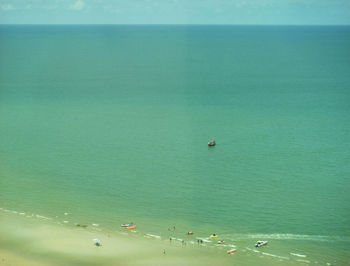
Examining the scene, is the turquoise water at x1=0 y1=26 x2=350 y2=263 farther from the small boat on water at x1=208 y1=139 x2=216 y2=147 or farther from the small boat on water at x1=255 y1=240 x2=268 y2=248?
the small boat on water at x1=255 y1=240 x2=268 y2=248

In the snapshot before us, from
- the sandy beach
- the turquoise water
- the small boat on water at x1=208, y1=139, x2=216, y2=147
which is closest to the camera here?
the sandy beach

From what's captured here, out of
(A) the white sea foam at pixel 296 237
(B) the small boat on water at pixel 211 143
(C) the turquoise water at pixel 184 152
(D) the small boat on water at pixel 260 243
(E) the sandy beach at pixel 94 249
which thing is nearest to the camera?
(E) the sandy beach at pixel 94 249

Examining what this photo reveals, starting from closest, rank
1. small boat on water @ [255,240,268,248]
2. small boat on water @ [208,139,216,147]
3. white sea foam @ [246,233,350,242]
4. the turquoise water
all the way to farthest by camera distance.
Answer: small boat on water @ [255,240,268,248] → white sea foam @ [246,233,350,242] → the turquoise water → small boat on water @ [208,139,216,147]

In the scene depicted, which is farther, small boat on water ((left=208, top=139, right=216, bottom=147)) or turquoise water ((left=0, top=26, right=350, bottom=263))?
small boat on water ((left=208, top=139, right=216, bottom=147))

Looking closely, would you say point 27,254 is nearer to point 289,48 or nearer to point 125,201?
point 125,201

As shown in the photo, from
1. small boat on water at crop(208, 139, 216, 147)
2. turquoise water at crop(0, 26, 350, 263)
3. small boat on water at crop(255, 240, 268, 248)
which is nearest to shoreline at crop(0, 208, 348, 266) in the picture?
small boat on water at crop(255, 240, 268, 248)

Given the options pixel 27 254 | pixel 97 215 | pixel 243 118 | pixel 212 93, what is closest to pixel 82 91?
pixel 212 93

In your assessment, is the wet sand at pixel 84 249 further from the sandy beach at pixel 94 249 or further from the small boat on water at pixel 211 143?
the small boat on water at pixel 211 143

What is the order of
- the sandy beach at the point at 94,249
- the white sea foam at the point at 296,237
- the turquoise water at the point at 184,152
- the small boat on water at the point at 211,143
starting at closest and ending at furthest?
the sandy beach at the point at 94,249 → the white sea foam at the point at 296,237 → the turquoise water at the point at 184,152 → the small boat on water at the point at 211,143

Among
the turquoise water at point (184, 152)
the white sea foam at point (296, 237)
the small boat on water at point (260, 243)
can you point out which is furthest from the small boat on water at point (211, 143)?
the small boat on water at point (260, 243)

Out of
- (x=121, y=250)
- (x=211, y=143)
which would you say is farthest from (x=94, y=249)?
(x=211, y=143)
